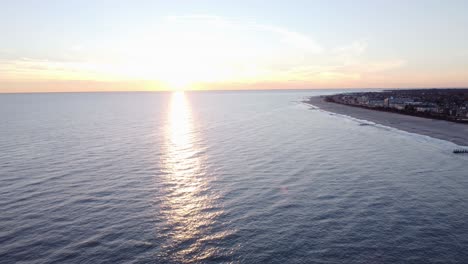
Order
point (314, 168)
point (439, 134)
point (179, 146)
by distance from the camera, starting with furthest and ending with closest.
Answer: point (439, 134) < point (179, 146) < point (314, 168)

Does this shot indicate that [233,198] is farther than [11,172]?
No

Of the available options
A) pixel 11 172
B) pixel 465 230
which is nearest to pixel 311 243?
pixel 465 230

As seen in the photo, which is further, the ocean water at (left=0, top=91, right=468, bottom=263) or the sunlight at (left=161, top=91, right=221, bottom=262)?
the sunlight at (left=161, top=91, right=221, bottom=262)

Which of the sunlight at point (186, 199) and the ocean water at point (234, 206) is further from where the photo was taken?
the sunlight at point (186, 199)

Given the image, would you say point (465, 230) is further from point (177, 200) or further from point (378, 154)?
point (378, 154)

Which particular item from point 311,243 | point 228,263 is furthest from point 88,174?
point 311,243

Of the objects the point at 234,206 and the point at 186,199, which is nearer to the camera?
the point at 234,206

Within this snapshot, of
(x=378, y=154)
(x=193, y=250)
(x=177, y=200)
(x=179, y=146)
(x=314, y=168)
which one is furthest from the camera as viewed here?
(x=179, y=146)
